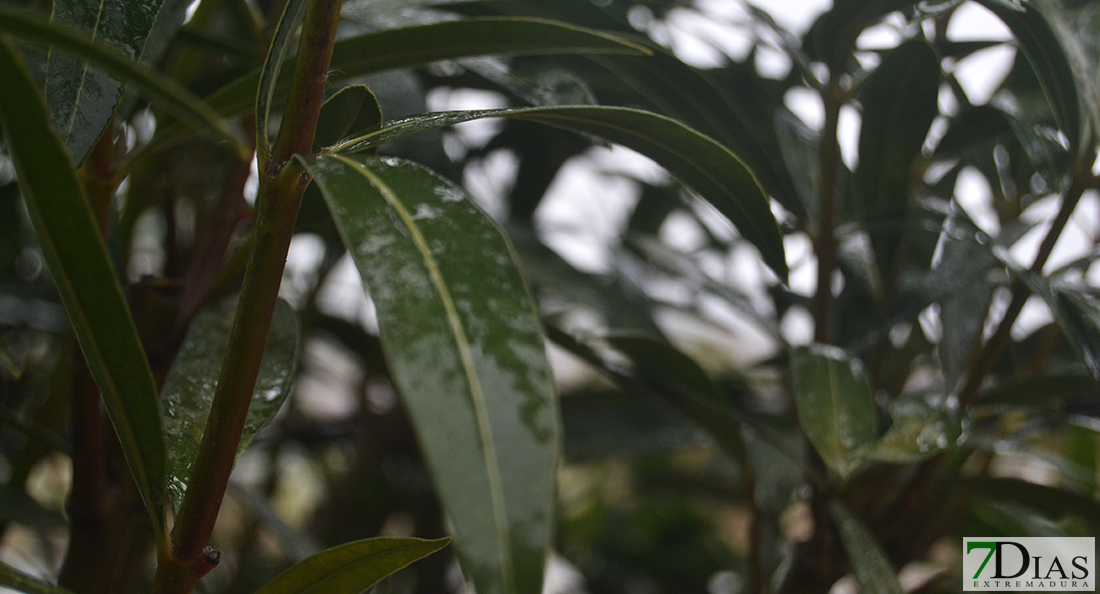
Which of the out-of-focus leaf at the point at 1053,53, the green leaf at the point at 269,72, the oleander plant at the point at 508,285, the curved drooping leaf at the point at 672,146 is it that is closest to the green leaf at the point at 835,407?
the oleander plant at the point at 508,285

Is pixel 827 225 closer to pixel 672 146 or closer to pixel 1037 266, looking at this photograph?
pixel 1037 266

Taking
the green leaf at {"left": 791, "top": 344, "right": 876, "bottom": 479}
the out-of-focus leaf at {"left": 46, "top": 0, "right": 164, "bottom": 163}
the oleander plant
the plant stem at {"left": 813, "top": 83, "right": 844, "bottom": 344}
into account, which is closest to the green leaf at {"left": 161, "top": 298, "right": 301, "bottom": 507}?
the oleander plant

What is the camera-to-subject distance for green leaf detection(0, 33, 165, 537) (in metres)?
0.21

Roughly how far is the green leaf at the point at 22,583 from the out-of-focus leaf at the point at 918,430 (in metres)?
0.37

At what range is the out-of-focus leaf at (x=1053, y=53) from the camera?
0.41m

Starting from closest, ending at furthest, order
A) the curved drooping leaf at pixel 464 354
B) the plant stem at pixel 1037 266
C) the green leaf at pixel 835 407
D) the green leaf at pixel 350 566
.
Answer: the curved drooping leaf at pixel 464 354, the green leaf at pixel 350 566, the green leaf at pixel 835 407, the plant stem at pixel 1037 266

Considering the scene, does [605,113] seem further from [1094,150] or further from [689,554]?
[689,554]

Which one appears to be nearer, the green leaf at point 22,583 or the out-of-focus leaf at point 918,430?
the green leaf at point 22,583

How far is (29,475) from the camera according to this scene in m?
0.61

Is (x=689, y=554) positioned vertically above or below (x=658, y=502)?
below

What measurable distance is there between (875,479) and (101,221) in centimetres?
59

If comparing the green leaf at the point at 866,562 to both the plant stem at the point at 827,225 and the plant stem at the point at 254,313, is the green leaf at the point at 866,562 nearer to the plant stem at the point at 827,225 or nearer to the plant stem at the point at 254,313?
the plant stem at the point at 827,225

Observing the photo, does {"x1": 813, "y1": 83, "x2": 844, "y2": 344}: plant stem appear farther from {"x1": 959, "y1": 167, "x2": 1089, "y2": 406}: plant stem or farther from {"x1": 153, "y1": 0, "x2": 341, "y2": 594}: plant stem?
Result: {"x1": 153, "y1": 0, "x2": 341, "y2": 594}: plant stem

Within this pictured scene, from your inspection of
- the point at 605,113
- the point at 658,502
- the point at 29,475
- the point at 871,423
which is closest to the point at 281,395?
the point at 605,113
